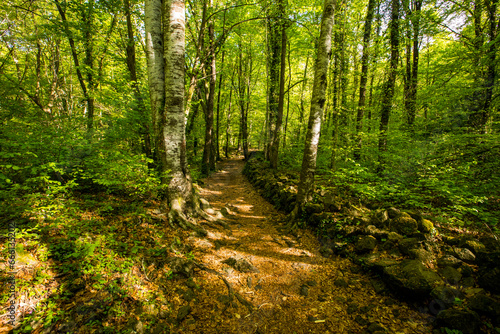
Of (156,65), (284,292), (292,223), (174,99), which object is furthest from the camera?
(292,223)

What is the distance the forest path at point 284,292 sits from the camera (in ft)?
9.26

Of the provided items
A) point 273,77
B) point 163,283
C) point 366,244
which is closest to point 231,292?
point 163,283

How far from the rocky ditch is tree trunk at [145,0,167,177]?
478cm

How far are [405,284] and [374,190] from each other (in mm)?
2384

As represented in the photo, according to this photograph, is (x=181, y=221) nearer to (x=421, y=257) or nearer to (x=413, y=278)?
(x=413, y=278)

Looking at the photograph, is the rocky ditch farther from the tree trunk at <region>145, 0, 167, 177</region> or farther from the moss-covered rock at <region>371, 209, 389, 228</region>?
the tree trunk at <region>145, 0, 167, 177</region>

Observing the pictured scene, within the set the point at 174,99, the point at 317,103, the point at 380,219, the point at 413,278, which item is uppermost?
the point at 317,103

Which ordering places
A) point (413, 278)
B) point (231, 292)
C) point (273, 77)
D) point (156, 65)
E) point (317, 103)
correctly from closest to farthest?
point (413, 278)
point (231, 292)
point (156, 65)
point (317, 103)
point (273, 77)

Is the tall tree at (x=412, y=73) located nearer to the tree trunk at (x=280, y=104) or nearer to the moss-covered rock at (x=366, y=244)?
the tree trunk at (x=280, y=104)

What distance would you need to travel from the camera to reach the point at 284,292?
11.6 ft

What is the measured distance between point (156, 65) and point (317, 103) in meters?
4.53

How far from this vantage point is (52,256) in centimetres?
272

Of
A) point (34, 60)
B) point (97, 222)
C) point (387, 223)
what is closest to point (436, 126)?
point (387, 223)

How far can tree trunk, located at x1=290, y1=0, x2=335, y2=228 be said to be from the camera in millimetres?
5145
